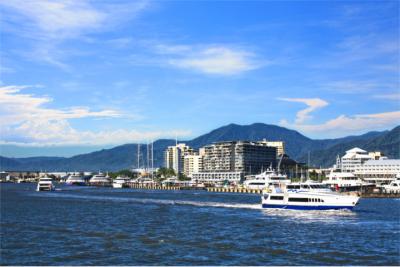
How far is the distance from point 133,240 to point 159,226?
11.3 meters

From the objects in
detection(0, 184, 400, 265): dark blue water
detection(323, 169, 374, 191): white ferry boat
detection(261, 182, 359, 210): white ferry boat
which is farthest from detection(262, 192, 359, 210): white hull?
detection(323, 169, 374, 191): white ferry boat

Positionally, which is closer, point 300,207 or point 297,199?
point 300,207

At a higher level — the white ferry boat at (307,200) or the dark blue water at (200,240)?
the white ferry boat at (307,200)

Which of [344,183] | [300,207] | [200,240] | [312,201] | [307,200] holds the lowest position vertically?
[200,240]

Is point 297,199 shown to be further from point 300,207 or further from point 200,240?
point 200,240

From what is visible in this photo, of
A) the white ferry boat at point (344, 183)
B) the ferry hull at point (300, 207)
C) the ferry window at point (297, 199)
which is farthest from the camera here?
the white ferry boat at point (344, 183)

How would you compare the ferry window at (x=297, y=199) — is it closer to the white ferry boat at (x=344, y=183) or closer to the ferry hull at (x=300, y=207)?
the ferry hull at (x=300, y=207)

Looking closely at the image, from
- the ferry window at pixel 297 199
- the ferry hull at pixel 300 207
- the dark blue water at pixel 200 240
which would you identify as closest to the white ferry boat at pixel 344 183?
the ferry hull at pixel 300 207

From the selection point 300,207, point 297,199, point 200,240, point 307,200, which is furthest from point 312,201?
point 200,240

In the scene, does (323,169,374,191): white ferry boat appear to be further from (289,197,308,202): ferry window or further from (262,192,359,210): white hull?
(289,197,308,202): ferry window

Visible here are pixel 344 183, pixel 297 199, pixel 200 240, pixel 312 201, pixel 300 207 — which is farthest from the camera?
pixel 344 183

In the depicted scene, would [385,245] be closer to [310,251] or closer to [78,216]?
[310,251]

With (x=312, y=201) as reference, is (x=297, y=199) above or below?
above

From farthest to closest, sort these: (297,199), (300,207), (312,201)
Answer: (297,199), (300,207), (312,201)
